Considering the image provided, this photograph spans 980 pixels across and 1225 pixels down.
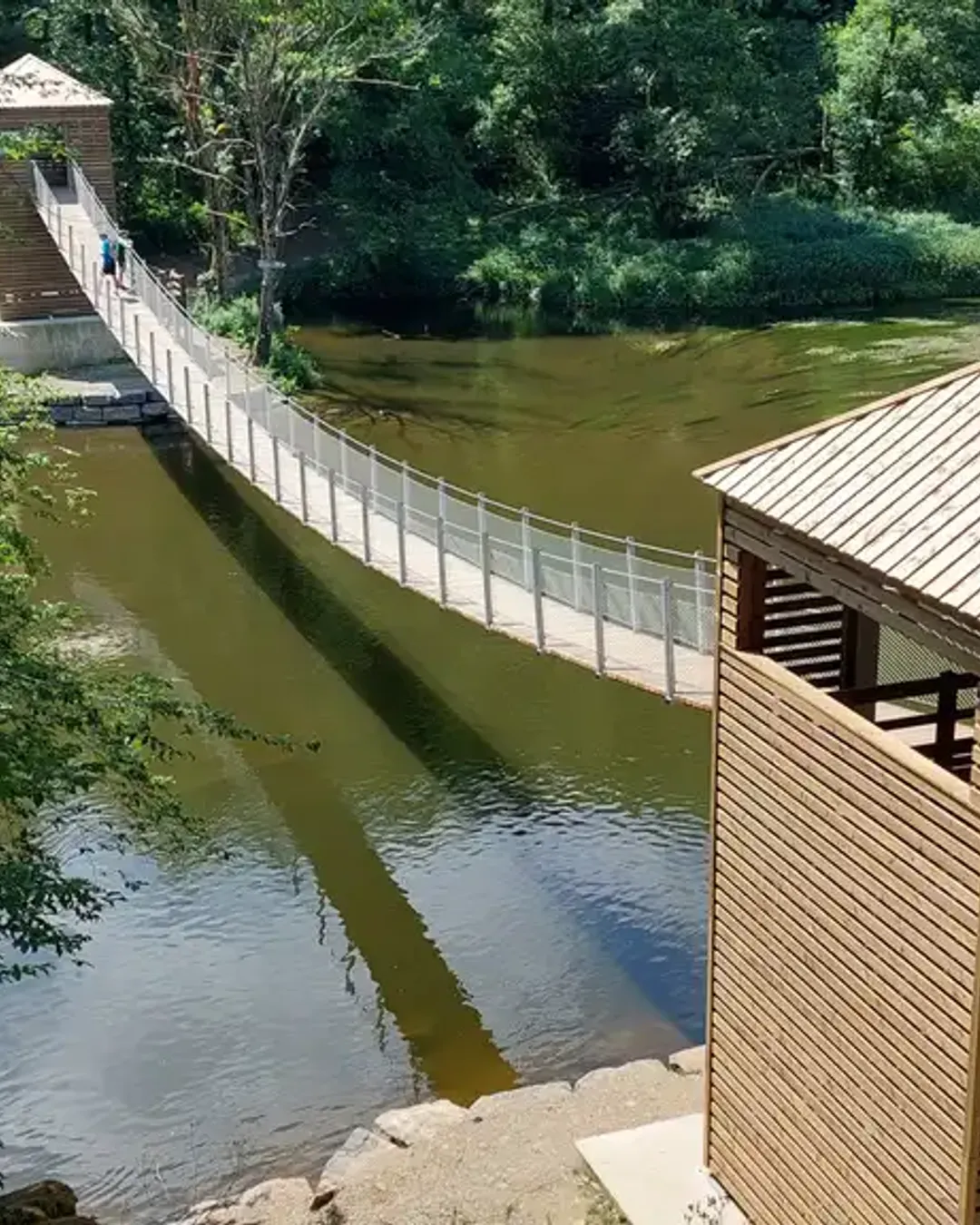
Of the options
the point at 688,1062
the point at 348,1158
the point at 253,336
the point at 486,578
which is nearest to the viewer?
the point at 348,1158

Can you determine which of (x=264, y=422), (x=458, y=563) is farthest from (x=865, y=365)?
(x=458, y=563)

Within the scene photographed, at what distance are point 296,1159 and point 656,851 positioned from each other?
4.35 metres

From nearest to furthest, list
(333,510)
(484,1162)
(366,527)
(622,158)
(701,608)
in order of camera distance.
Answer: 1. (484,1162)
2. (701,608)
3. (366,527)
4. (333,510)
5. (622,158)

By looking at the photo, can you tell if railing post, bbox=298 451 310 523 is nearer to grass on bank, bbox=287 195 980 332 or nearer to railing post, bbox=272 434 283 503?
railing post, bbox=272 434 283 503

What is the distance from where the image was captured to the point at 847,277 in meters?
36.1

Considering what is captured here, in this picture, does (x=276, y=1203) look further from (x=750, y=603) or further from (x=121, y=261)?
Answer: (x=121, y=261)

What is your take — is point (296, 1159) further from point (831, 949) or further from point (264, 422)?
point (264, 422)

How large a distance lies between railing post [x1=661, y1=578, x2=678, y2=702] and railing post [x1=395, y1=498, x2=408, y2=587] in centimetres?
341

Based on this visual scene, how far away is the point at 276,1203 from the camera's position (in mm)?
9148

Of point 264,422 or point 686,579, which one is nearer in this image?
point 686,579

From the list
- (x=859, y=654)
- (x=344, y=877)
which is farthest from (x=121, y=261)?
(x=859, y=654)

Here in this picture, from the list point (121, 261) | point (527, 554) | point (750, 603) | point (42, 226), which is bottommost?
point (527, 554)

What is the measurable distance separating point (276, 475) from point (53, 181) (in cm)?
1463

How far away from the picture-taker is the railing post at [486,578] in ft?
43.0
